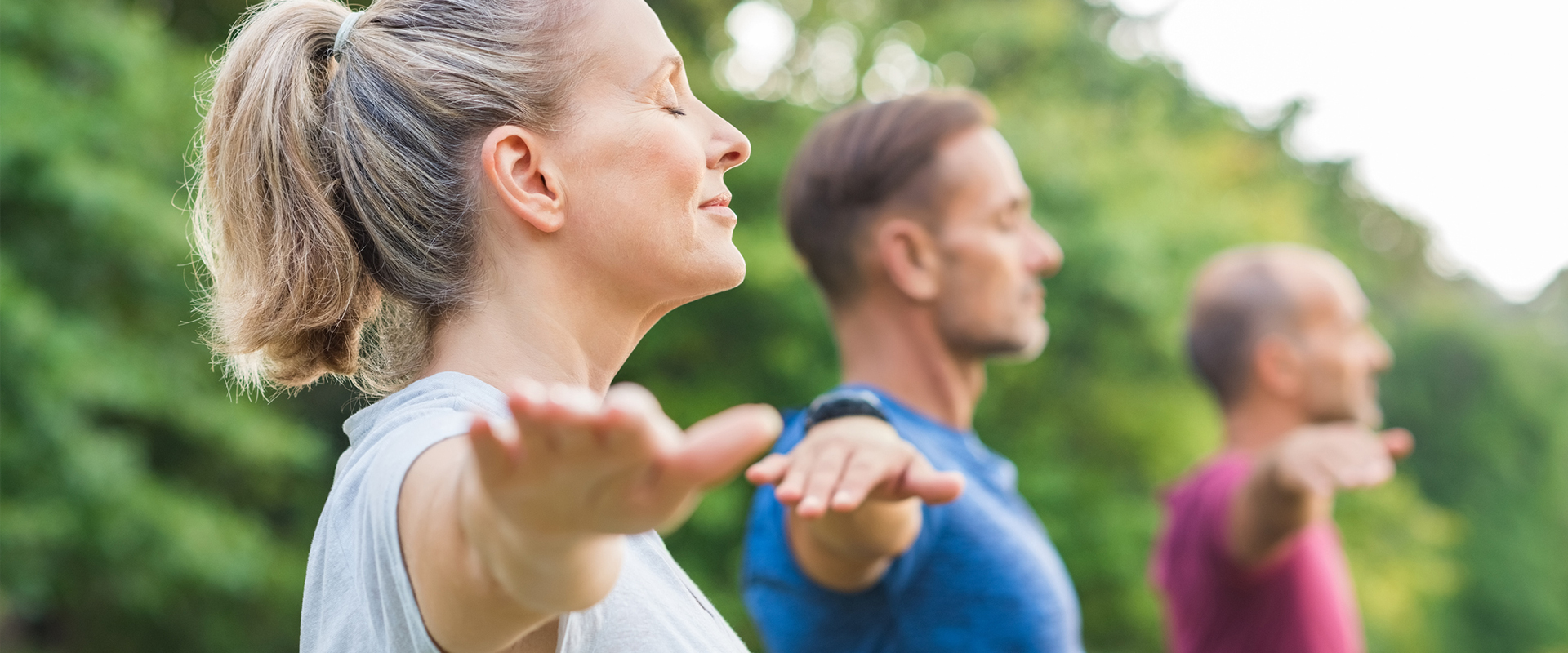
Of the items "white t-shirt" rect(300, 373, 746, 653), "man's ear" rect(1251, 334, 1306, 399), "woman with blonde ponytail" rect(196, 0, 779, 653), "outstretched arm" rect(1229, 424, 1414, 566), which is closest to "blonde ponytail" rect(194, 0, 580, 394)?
"woman with blonde ponytail" rect(196, 0, 779, 653)

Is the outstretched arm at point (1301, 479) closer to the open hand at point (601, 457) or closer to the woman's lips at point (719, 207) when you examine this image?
the woman's lips at point (719, 207)

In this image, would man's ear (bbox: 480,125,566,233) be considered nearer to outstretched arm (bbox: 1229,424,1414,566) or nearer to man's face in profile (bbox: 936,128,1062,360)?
man's face in profile (bbox: 936,128,1062,360)

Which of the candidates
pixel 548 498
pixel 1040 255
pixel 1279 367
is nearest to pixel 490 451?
pixel 548 498

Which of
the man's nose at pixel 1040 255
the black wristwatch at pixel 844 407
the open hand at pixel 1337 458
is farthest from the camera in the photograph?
the man's nose at pixel 1040 255

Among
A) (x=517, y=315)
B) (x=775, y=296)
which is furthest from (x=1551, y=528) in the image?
(x=517, y=315)

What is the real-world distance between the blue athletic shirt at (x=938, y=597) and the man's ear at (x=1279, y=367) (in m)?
1.85

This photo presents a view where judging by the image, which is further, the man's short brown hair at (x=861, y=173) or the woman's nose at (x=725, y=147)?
the man's short brown hair at (x=861, y=173)

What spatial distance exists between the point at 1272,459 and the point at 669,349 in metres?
6.04

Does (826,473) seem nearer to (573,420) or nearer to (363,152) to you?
(363,152)

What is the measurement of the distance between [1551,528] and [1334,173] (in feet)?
20.8

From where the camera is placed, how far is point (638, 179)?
1.44 meters

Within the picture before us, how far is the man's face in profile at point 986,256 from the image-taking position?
109 inches

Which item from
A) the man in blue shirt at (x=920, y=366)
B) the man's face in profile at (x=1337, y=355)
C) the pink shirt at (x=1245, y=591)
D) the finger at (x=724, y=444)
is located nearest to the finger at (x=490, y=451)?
the finger at (x=724, y=444)

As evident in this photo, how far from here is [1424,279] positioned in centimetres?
2375
